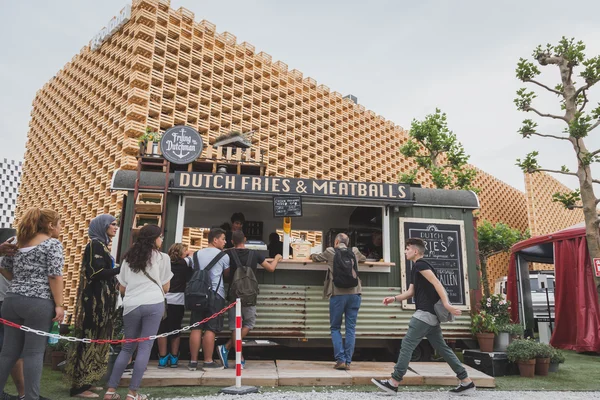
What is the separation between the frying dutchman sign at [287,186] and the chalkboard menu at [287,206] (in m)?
0.09

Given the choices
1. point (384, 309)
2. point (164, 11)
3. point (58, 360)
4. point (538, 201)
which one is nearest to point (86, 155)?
point (164, 11)

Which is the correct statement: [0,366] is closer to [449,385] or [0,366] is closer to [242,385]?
[242,385]

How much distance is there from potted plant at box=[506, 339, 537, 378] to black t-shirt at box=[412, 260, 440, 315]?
201 centimetres

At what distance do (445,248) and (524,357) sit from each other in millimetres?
1818

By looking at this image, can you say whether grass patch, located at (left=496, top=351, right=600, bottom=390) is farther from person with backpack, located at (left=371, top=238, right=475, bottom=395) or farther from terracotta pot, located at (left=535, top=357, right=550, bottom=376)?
person with backpack, located at (left=371, top=238, right=475, bottom=395)

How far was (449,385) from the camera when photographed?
491cm

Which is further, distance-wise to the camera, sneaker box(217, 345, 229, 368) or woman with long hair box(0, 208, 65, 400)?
sneaker box(217, 345, 229, 368)

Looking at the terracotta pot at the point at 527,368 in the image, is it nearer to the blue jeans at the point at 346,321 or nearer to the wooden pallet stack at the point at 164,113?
the blue jeans at the point at 346,321

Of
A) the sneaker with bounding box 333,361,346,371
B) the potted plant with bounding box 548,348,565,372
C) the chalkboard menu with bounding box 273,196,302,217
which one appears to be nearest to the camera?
the sneaker with bounding box 333,361,346,371

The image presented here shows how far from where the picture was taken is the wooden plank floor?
4559mm

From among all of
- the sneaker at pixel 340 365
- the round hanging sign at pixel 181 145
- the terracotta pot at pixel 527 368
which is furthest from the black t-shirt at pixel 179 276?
the terracotta pot at pixel 527 368

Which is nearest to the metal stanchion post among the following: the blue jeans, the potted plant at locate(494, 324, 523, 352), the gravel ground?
the gravel ground

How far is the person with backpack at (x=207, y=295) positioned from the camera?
491cm

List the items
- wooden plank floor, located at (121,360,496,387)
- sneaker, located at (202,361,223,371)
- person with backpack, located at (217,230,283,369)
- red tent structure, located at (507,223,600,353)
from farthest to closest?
red tent structure, located at (507,223,600,353), person with backpack, located at (217,230,283,369), sneaker, located at (202,361,223,371), wooden plank floor, located at (121,360,496,387)
